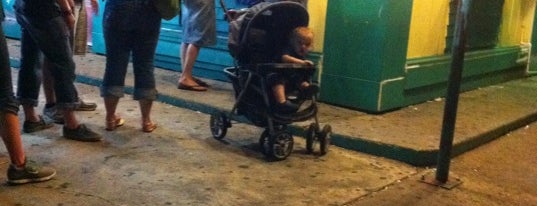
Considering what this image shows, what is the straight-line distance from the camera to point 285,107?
15.7ft

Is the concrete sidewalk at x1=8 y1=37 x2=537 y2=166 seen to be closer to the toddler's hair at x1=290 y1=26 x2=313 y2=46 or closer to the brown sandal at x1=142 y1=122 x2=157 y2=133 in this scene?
the brown sandal at x1=142 y1=122 x2=157 y2=133

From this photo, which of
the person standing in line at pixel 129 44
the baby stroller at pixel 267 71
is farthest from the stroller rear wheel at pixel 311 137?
the person standing in line at pixel 129 44

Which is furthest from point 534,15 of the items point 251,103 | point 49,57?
point 49,57

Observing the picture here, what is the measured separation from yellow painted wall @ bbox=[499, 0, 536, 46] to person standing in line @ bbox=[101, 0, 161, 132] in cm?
510

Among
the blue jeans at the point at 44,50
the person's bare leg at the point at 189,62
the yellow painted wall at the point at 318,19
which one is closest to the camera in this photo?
the blue jeans at the point at 44,50

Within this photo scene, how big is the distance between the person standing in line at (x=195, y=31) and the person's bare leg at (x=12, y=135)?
2.89 m

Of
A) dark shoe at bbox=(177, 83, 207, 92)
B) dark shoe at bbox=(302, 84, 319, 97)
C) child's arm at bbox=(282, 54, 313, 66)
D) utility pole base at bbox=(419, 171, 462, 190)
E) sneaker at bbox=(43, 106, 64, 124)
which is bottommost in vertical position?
utility pole base at bbox=(419, 171, 462, 190)

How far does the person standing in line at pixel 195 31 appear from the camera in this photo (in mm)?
6609

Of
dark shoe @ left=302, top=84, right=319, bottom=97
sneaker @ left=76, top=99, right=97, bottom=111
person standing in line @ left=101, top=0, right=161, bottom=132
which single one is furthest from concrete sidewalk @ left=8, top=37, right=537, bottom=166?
person standing in line @ left=101, top=0, right=161, bottom=132

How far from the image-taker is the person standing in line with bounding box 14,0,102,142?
179 inches

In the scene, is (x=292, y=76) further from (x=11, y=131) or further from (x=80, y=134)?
(x=11, y=131)

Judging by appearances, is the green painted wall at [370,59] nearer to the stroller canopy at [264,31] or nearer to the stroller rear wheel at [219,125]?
the stroller canopy at [264,31]

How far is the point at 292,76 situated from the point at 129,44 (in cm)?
126

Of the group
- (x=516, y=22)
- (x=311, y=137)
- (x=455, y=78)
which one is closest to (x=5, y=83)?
(x=311, y=137)
